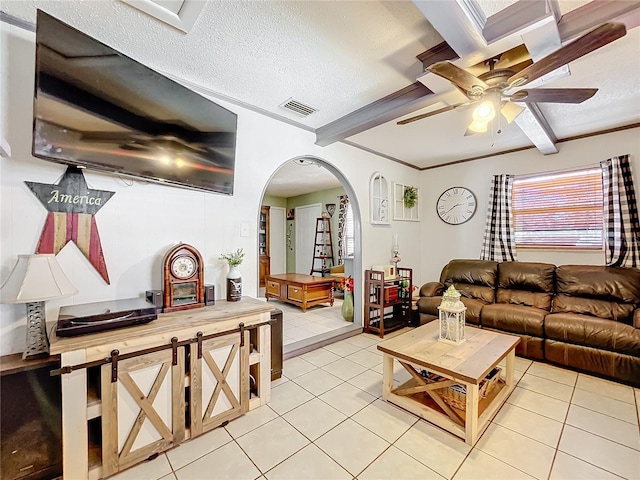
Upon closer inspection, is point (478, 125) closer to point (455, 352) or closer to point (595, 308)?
point (455, 352)

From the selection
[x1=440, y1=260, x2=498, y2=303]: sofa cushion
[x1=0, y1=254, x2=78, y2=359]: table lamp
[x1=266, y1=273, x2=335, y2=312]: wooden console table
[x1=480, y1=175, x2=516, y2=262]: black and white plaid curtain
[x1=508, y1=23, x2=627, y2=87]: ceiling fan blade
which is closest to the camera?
[x1=508, y1=23, x2=627, y2=87]: ceiling fan blade

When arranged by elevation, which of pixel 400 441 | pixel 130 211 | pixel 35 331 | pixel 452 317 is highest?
pixel 130 211

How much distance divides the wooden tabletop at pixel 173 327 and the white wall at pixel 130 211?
1.22ft

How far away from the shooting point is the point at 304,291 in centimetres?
476

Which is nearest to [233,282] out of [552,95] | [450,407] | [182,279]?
[182,279]

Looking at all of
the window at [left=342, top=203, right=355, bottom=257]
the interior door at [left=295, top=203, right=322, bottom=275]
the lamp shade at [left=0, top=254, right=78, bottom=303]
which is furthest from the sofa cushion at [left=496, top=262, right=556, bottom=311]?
the interior door at [left=295, top=203, right=322, bottom=275]

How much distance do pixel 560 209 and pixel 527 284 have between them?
3.67 feet

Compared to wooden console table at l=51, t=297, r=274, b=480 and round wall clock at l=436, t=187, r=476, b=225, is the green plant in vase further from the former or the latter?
wooden console table at l=51, t=297, r=274, b=480

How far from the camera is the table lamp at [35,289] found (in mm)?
1365

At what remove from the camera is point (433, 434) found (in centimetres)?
183

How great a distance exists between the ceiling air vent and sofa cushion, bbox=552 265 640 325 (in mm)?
3351

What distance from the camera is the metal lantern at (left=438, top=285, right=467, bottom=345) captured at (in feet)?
7.10

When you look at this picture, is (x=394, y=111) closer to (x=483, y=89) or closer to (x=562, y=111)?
(x=483, y=89)

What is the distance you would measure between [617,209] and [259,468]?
428cm
